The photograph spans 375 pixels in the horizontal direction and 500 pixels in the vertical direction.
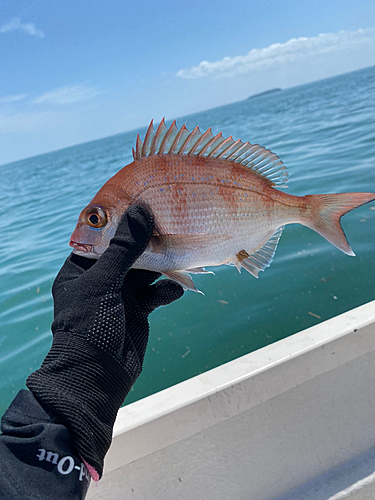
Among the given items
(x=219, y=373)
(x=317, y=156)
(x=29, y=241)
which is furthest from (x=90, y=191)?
(x=219, y=373)

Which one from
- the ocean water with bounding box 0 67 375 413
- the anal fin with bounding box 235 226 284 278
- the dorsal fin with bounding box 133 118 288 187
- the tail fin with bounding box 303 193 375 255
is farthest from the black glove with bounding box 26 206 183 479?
the ocean water with bounding box 0 67 375 413

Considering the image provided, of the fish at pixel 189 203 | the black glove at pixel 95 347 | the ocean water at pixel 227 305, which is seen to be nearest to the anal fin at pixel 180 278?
the fish at pixel 189 203

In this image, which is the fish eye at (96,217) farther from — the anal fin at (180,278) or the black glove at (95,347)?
the anal fin at (180,278)

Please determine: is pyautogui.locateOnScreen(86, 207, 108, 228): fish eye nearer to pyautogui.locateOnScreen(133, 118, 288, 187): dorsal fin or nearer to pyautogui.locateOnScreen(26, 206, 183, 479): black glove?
A: pyautogui.locateOnScreen(26, 206, 183, 479): black glove

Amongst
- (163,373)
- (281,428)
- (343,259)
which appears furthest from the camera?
(343,259)

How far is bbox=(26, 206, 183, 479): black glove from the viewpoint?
1.17m

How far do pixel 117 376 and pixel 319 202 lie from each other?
108 cm

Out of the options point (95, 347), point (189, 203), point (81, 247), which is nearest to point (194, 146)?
point (189, 203)

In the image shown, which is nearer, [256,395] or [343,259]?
[256,395]

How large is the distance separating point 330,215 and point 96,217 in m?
0.98

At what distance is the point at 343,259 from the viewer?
4945 millimetres

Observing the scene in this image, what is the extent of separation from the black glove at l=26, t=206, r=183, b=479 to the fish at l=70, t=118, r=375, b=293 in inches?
3.2

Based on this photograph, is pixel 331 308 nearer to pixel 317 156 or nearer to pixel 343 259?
pixel 343 259

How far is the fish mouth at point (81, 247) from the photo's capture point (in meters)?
1.49
